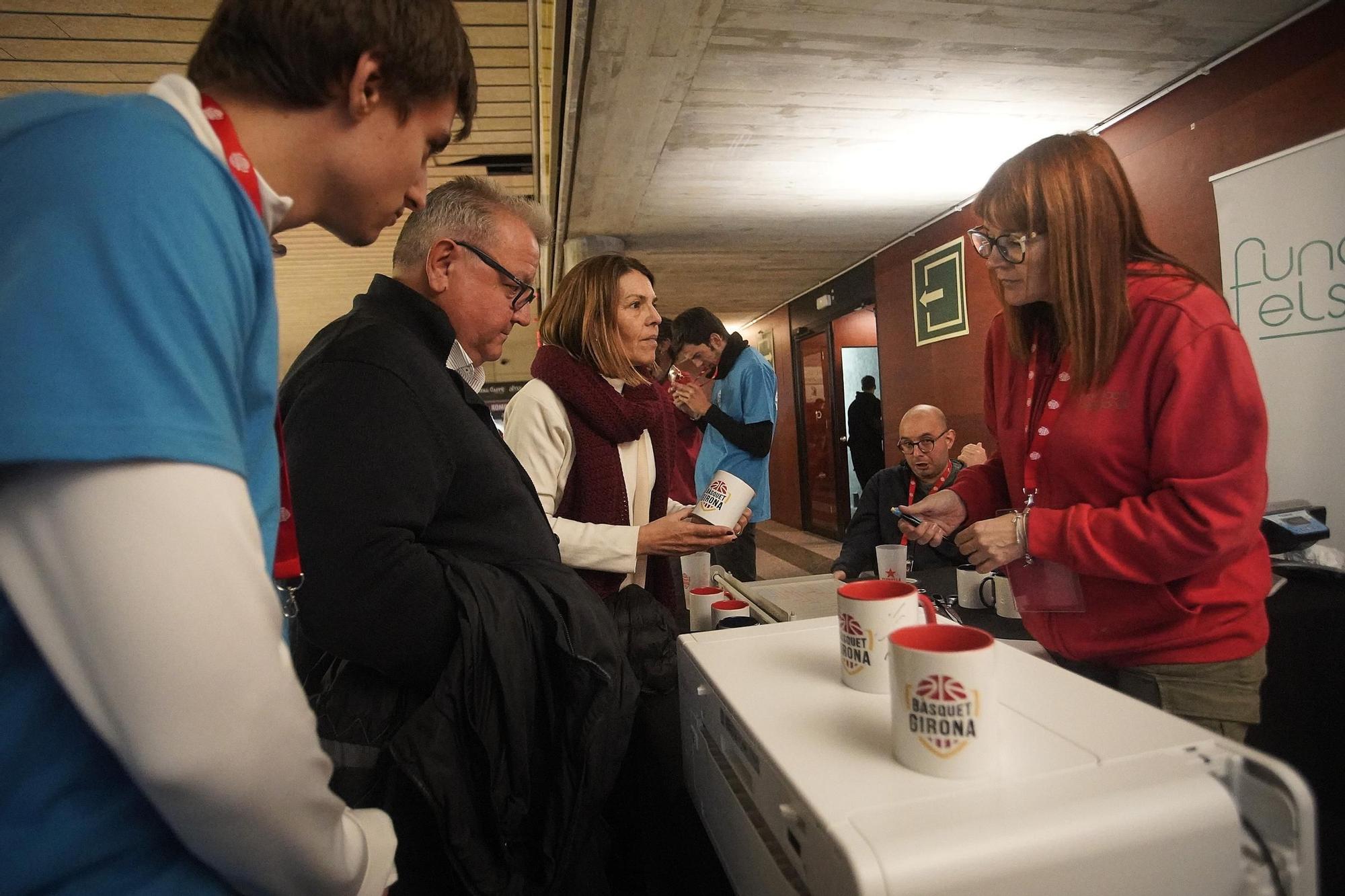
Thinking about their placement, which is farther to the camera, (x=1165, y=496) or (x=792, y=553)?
(x=792, y=553)

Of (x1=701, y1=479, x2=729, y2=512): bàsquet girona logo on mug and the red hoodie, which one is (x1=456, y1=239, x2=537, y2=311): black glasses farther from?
the red hoodie

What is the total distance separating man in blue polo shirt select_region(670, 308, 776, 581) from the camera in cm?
322

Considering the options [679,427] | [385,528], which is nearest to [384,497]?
[385,528]

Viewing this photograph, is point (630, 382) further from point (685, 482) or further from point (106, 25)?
point (106, 25)

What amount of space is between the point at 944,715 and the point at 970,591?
1.38 m

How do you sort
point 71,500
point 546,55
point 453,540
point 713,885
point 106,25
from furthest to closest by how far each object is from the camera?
point 546,55
point 106,25
point 453,540
point 713,885
point 71,500

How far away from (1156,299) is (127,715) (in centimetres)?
123

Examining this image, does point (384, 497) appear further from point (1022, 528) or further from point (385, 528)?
point (1022, 528)

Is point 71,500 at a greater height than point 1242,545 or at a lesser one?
greater

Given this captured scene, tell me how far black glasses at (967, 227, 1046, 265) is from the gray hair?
2.82 ft

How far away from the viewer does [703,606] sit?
1.44m

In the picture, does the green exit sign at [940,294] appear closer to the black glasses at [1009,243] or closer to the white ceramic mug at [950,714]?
the black glasses at [1009,243]

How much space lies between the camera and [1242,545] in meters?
0.99

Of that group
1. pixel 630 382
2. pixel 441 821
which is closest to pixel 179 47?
pixel 630 382
